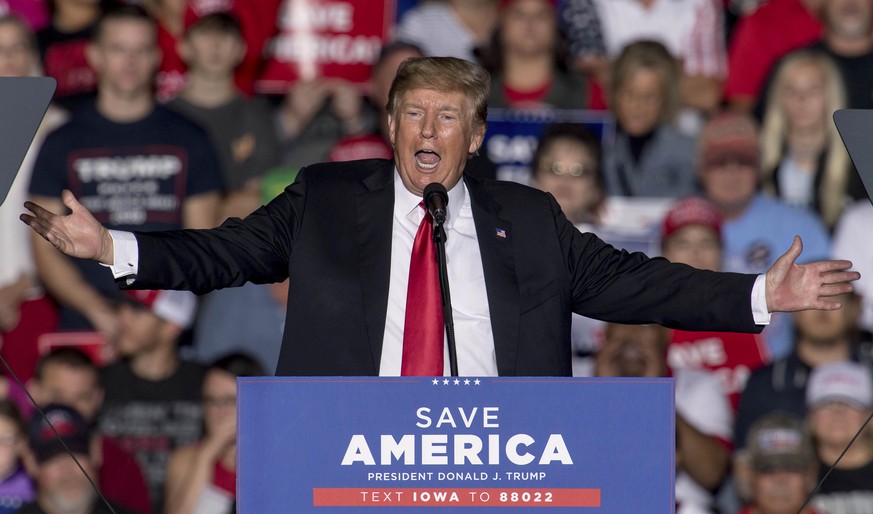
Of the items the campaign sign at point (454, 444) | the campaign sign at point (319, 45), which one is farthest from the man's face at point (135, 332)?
the campaign sign at point (454, 444)

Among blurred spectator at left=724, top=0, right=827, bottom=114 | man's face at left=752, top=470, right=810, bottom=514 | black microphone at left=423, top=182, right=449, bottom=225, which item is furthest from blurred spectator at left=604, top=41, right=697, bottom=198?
black microphone at left=423, top=182, right=449, bottom=225

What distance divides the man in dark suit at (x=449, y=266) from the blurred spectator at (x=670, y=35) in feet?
10.3

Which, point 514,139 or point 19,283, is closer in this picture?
point 19,283

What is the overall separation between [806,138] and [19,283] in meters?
3.28

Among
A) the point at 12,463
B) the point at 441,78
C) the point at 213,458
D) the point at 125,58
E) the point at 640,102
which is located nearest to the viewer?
the point at 441,78

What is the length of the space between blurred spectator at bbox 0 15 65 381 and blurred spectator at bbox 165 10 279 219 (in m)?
0.57

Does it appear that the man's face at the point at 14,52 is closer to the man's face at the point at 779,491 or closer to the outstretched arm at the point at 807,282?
the man's face at the point at 779,491

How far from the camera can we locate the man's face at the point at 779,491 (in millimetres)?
5293

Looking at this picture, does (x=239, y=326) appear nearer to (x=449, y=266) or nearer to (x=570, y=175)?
(x=570, y=175)

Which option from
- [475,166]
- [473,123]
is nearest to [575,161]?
[475,166]

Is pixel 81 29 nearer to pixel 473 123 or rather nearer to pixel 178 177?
pixel 178 177

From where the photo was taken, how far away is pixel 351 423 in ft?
7.39

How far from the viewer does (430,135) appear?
9.17 ft

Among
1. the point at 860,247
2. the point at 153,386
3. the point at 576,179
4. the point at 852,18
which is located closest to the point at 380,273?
the point at 153,386
